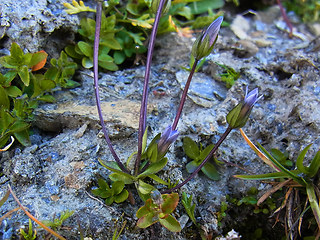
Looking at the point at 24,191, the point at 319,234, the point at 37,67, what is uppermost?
the point at 37,67

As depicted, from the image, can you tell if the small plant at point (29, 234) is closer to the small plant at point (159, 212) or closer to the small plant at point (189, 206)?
the small plant at point (159, 212)

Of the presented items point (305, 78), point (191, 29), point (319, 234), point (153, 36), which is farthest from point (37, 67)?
point (319, 234)

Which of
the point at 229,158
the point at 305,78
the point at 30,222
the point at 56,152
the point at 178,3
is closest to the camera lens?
the point at 30,222

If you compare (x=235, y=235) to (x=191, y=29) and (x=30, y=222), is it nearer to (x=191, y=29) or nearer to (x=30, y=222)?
(x=30, y=222)

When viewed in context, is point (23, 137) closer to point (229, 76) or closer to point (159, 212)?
point (159, 212)

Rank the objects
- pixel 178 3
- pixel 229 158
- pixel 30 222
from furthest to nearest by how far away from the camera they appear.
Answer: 1. pixel 178 3
2. pixel 229 158
3. pixel 30 222

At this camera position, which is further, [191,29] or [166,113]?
[191,29]

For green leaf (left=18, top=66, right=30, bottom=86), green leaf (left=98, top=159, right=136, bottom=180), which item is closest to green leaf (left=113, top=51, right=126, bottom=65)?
green leaf (left=18, top=66, right=30, bottom=86)

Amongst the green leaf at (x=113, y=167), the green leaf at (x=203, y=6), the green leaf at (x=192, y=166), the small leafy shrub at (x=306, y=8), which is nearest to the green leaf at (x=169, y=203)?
the green leaf at (x=113, y=167)
